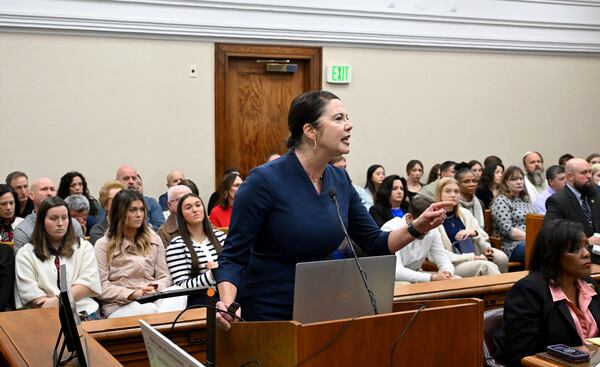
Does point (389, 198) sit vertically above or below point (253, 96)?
below

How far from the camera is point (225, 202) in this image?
20.9 ft

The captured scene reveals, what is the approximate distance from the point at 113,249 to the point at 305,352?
2757 millimetres

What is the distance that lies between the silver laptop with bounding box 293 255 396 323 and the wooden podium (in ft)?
0.39

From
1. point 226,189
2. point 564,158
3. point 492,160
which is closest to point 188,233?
point 226,189

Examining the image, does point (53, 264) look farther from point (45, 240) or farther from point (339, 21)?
point (339, 21)

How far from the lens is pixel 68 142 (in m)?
6.98

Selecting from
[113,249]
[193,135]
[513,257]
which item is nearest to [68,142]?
[193,135]

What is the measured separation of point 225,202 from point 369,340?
429 cm

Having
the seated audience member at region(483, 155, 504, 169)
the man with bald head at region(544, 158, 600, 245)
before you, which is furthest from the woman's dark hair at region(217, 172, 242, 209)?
the seated audience member at region(483, 155, 504, 169)

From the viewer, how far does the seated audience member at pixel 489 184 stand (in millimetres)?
7832

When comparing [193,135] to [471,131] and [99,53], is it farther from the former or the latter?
[471,131]

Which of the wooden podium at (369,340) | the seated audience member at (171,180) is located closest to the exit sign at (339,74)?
the seated audience member at (171,180)

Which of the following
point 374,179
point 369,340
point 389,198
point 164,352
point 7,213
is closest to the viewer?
point 164,352

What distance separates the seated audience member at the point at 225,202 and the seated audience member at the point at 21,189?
4.84 ft
